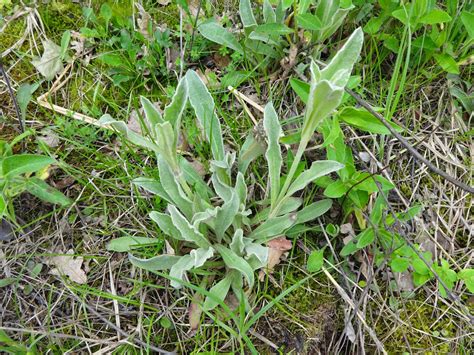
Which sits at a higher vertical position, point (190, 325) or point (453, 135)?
point (453, 135)

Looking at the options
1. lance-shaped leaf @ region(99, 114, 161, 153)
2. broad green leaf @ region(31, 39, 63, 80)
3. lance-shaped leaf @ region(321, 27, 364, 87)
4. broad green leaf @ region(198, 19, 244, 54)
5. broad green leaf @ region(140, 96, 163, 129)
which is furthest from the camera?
broad green leaf @ region(31, 39, 63, 80)

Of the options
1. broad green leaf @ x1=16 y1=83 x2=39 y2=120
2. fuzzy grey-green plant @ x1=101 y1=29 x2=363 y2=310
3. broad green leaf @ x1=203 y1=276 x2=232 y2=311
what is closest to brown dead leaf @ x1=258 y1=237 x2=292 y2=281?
fuzzy grey-green plant @ x1=101 y1=29 x2=363 y2=310

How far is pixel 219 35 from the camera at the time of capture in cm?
228

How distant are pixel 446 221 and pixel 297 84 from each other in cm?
95

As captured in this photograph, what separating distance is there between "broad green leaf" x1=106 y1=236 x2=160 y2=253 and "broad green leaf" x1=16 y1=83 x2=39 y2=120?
0.82m

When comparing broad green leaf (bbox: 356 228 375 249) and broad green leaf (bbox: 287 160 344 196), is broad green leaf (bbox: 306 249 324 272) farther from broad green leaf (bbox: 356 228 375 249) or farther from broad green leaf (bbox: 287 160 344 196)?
broad green leaf (bbox: 287 160 344 196)

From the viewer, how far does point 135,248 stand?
6.66 feet

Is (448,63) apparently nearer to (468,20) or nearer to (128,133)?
(468,20)

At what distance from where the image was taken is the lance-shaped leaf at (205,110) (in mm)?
1929

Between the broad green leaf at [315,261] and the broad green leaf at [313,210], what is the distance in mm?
146

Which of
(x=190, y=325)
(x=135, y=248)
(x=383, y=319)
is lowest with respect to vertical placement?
(x=383, y=319)

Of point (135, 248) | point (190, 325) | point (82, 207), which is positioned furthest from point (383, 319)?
point (82, 207)

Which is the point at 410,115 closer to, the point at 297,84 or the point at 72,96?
the point at 297,84

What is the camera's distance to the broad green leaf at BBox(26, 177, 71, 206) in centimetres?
206
